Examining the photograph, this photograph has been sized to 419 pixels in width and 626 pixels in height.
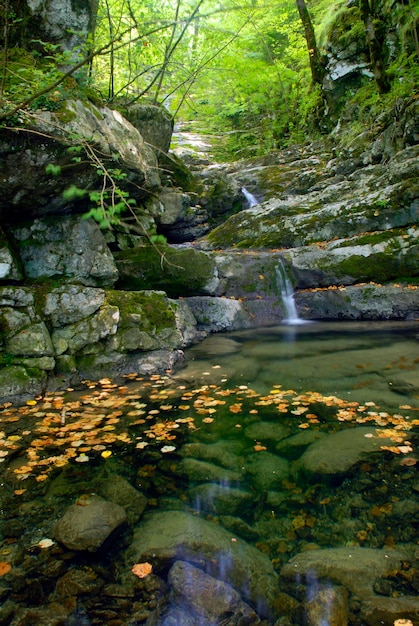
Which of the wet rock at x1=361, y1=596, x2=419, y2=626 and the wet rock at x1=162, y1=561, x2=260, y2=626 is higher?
the wet rock at x1=162, y1=561, x2=260, y2=626

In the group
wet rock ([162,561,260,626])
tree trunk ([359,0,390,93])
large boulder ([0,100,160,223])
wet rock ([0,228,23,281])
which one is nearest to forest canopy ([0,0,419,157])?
tree trunk ([359,0,390,93])

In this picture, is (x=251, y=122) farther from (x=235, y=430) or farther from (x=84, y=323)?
(x=235, y=430)

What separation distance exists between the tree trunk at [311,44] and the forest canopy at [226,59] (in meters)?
0.05

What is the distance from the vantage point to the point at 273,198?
14703mm

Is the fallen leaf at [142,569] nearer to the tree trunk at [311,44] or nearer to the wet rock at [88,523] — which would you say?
the wet rock at [88,523]

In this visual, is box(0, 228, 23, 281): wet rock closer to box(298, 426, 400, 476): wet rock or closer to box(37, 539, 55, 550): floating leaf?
box(37, 539, 55, 550): floating leaf

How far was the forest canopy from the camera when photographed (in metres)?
5.75

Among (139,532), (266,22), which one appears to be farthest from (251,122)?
(139,532)

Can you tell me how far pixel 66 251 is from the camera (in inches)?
274

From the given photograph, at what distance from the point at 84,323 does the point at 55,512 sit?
3801 millimetres

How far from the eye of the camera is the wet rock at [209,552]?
227 centimetres

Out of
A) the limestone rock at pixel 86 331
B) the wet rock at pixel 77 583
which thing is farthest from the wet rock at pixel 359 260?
the wet rock at pixel 77 583

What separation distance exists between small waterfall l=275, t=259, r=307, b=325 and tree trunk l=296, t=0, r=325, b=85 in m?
12.1

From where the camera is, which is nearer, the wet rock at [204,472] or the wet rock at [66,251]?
the wet rock at [204,472]
